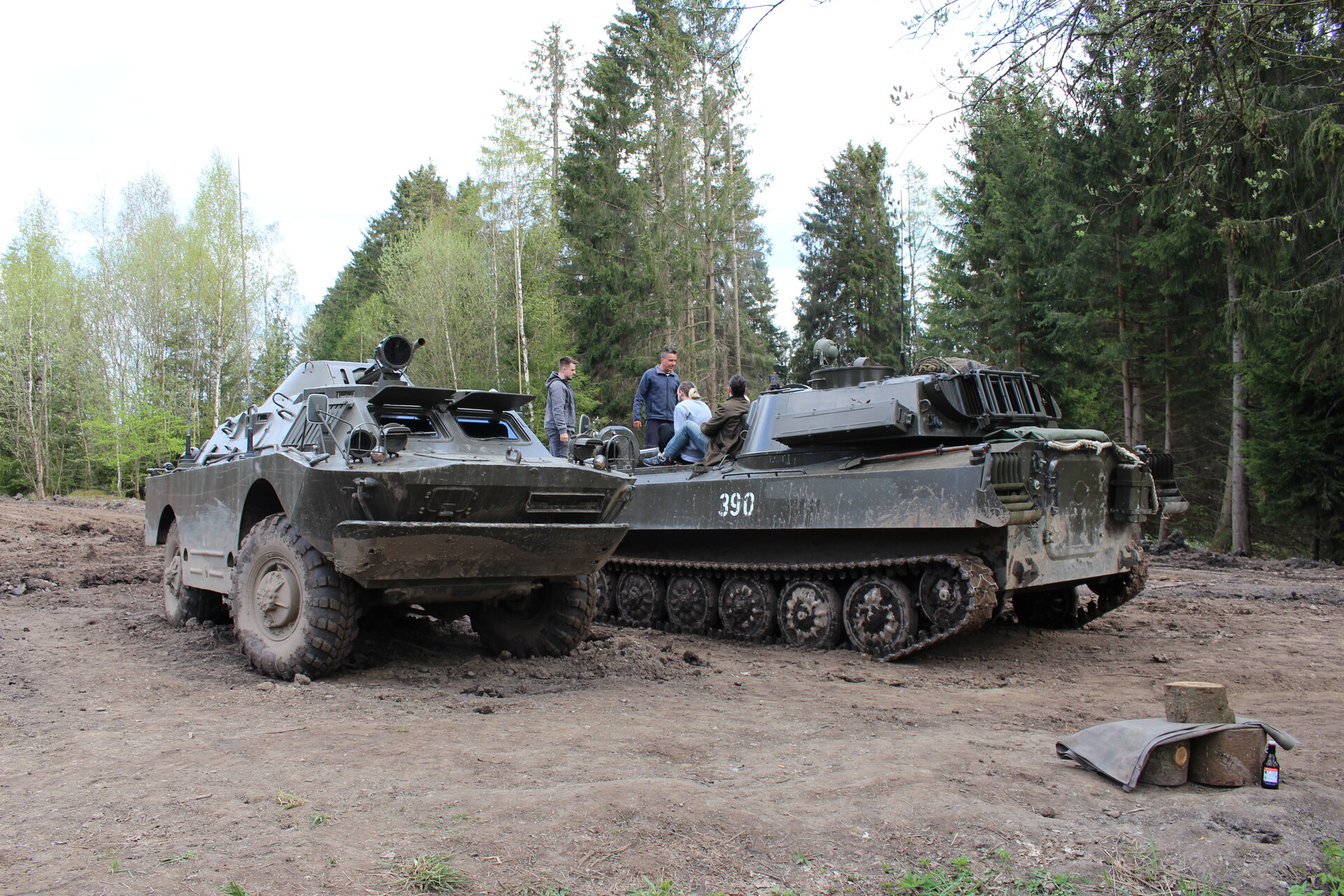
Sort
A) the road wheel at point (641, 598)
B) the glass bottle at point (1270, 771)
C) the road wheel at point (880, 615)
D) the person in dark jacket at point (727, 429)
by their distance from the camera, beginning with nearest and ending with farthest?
the glass bottle at point (1270, 771)
the road wheel at point (880, 615)
the person in dark jacket at point (727, 429)
the road wheel at point (641, 598)

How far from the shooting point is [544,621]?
7.26 meters

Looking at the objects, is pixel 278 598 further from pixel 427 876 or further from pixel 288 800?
pixel 427 876

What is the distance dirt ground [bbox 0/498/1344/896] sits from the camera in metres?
3.25

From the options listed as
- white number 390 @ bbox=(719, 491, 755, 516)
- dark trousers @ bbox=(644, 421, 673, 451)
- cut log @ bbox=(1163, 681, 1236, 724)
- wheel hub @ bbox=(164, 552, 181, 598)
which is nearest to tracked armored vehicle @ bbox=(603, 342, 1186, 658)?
white number 390 @ bbox=(719, 491, 755, 516)

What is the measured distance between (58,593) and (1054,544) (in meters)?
9.79

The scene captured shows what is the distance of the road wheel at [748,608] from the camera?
875 cm

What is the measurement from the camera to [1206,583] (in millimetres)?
11766

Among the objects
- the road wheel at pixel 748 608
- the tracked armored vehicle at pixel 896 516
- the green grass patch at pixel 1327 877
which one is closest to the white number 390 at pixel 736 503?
the tracked armored vehicle at pixel 896 516

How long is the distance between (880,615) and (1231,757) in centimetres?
390

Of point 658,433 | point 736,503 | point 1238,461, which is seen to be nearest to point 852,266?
point 1238,461

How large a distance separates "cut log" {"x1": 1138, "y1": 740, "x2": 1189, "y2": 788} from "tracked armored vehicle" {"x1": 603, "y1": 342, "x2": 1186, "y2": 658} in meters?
2.96

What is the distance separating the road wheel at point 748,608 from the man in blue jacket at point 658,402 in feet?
7.61

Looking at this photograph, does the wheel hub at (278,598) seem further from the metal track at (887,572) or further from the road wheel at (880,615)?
the road wheel at (880,615)

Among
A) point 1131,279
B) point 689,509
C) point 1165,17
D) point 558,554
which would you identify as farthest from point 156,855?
point 1131,279
